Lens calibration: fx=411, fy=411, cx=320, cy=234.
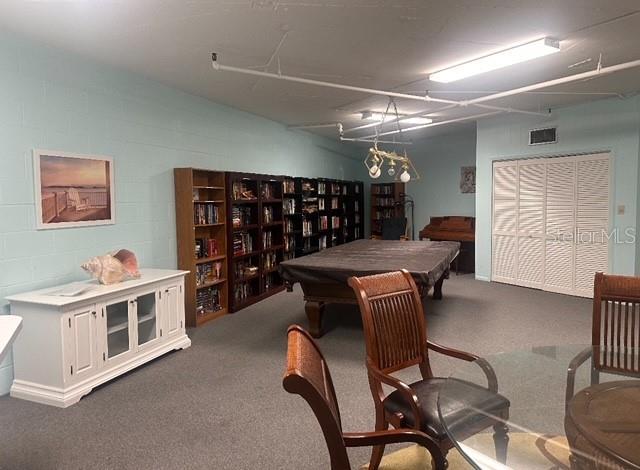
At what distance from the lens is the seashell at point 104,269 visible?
3.40m

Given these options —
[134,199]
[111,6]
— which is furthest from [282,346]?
[111,6]

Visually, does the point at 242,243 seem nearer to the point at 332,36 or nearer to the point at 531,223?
the point at 332,36

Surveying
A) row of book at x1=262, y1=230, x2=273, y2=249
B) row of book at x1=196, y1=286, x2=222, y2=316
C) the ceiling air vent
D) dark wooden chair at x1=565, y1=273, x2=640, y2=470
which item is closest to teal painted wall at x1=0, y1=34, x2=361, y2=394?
row of book at x1=196, y1=286, x2=222, y2=316

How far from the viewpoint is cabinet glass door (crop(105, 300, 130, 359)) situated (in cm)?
327

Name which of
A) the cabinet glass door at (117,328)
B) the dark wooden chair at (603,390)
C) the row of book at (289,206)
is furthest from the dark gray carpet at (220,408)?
the row of book at (289,206)

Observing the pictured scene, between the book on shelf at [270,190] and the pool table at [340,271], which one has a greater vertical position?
the book on shelf at [270,190]

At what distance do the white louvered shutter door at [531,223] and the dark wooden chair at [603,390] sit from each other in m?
4.05

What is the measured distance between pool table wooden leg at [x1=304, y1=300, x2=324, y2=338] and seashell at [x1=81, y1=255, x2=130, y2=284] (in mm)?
1788

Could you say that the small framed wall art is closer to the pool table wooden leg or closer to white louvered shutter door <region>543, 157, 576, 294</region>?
white louvered shutter door <region>543, 157, 576, 294</region>

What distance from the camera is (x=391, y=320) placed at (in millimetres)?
2096

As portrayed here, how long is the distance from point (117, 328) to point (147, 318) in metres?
0.33

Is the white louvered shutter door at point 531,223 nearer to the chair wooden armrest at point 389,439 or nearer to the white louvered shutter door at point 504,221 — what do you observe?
the white louvered shutter door at point 504,221

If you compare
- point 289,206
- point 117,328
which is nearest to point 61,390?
point 117,328

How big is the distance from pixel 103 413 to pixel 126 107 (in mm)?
2857
